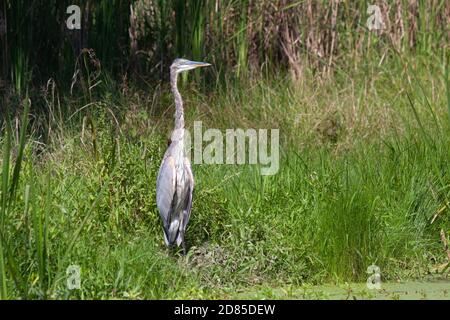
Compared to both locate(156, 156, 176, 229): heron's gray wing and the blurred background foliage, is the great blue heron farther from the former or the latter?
the blurred background foliage

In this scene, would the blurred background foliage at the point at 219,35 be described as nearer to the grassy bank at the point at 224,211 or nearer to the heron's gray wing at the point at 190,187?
the grassy bank at the point at 224,211

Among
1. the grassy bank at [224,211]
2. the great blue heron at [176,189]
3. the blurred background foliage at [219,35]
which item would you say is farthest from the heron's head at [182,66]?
the blurred background foliage at [219,35]

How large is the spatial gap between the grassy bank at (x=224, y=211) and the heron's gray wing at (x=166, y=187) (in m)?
0.19

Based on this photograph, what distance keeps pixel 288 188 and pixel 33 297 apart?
2427 mm

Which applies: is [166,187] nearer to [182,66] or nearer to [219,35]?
[182,66]

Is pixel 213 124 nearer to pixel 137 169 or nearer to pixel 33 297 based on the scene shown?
pixel 137 169

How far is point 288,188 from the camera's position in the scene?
23.7 feet

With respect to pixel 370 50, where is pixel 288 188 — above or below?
below

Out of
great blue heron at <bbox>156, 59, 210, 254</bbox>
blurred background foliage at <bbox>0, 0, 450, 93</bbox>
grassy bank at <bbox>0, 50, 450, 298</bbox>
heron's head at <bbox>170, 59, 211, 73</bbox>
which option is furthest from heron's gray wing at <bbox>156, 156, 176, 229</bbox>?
blurred background foliage at <bbox>0, 0, 450, 93</bbox>

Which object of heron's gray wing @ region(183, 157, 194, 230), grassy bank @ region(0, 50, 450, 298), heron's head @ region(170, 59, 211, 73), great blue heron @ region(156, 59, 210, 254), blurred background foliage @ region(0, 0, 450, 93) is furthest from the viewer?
blurred background foliage @ region(0, 0, 450, 93)

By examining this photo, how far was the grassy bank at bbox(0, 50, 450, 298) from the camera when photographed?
5727 mm

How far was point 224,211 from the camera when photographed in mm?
6930

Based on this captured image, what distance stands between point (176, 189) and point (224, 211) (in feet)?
1.11
